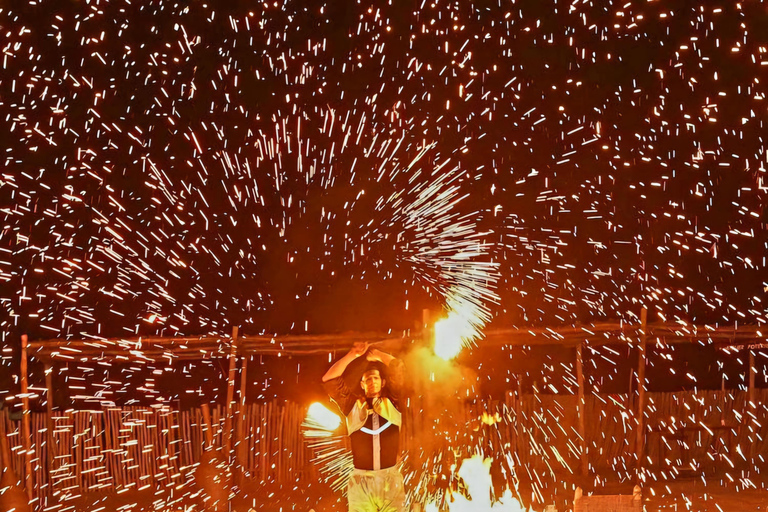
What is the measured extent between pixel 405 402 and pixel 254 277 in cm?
1018

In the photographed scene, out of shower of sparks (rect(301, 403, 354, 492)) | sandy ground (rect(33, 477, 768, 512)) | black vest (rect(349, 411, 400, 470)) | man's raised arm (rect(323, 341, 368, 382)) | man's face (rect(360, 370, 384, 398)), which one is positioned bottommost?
sandy ground (rect(33, 477, 768, 512))

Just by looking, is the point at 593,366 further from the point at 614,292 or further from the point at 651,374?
the point at 614,292

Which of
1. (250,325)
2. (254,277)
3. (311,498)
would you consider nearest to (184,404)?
(250,325)

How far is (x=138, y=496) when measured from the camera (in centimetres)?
989

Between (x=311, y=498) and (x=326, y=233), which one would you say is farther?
(x=326, y=233)

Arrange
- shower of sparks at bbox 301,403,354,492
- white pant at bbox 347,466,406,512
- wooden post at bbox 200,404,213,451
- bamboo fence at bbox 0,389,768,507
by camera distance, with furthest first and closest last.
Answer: shower of sparks at bbox 301,403,354,492
wooden post at bbox 200,404,213,451
bamboo fence at bbox 0,389,768,507
white pant at bbox 347,466,406,512

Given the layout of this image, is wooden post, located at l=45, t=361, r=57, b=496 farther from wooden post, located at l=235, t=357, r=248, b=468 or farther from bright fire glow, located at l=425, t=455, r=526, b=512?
bright fire glow, located at l=425, t=455, r=526, b=512

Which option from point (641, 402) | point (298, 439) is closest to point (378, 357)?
point (298, 439)

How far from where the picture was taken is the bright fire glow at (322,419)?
1014 cm

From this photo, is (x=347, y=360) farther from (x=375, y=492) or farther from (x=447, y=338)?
(x=447, y=338)

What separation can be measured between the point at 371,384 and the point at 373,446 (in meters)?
0.46

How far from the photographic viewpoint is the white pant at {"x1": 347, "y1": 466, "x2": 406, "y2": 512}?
573 cm

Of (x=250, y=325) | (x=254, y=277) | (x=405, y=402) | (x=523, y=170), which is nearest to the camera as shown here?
(x=405, y=402)

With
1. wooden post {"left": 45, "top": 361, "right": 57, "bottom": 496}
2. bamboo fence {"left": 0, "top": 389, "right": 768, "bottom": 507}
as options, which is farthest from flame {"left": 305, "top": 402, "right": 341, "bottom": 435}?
wooden post {"left": 45, "top": 361, "right": 57, "bottom": 496}
